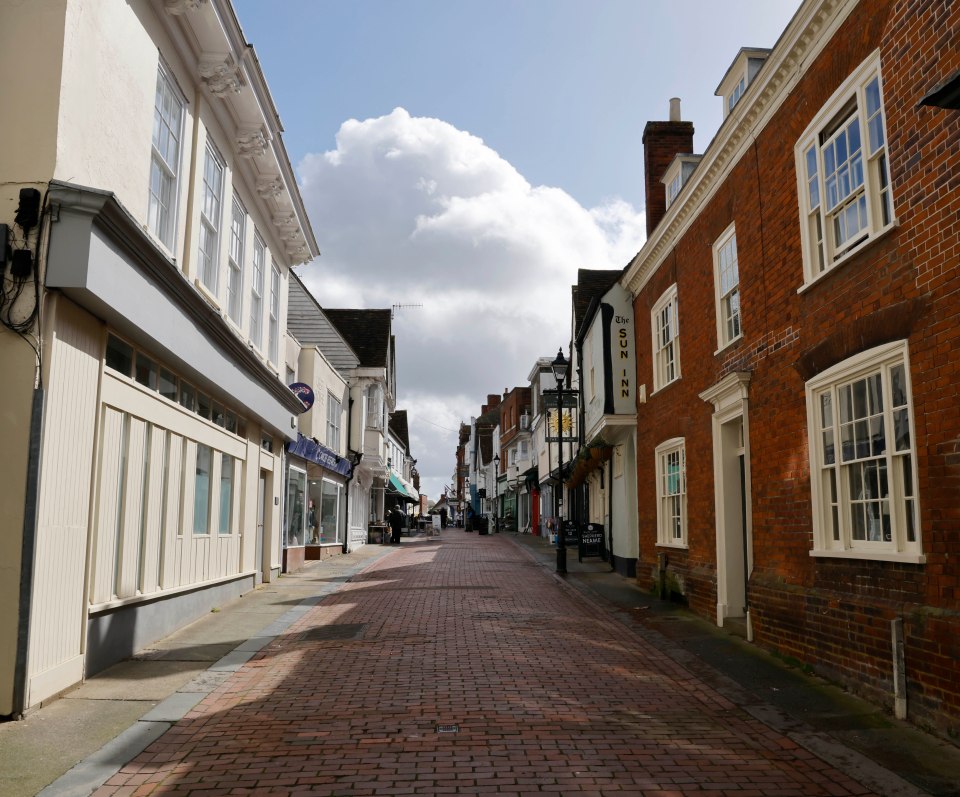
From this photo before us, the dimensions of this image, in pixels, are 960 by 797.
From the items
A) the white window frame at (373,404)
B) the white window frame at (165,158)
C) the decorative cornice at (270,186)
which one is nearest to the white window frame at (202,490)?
the white window frame at (165,158)

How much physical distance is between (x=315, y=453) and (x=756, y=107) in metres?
14.3

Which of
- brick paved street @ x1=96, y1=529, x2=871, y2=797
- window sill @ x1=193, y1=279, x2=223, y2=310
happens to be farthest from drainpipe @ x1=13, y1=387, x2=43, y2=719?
window sill @ x1=193, y1=279, x2=223, y2=310

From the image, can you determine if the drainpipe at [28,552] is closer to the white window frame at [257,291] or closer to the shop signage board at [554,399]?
the white window frame at [257,291]

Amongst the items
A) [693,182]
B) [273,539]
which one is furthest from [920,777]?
[273,539]

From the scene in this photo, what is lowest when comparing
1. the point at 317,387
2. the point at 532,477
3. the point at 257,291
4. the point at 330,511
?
the point at 330,511

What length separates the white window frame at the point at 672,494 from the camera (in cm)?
1426

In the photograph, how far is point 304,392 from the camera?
20.0 m

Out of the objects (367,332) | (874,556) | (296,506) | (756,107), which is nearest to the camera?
(874,556)

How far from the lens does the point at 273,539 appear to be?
57.7ft

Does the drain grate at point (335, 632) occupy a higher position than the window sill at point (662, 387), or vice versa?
the window sill at point (662, 387)

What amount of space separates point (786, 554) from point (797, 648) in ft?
3.39

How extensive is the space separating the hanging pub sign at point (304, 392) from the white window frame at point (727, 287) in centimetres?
1041

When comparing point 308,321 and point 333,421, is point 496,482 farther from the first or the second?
point 333,421

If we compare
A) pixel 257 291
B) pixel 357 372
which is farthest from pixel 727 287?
pixel 357 372
